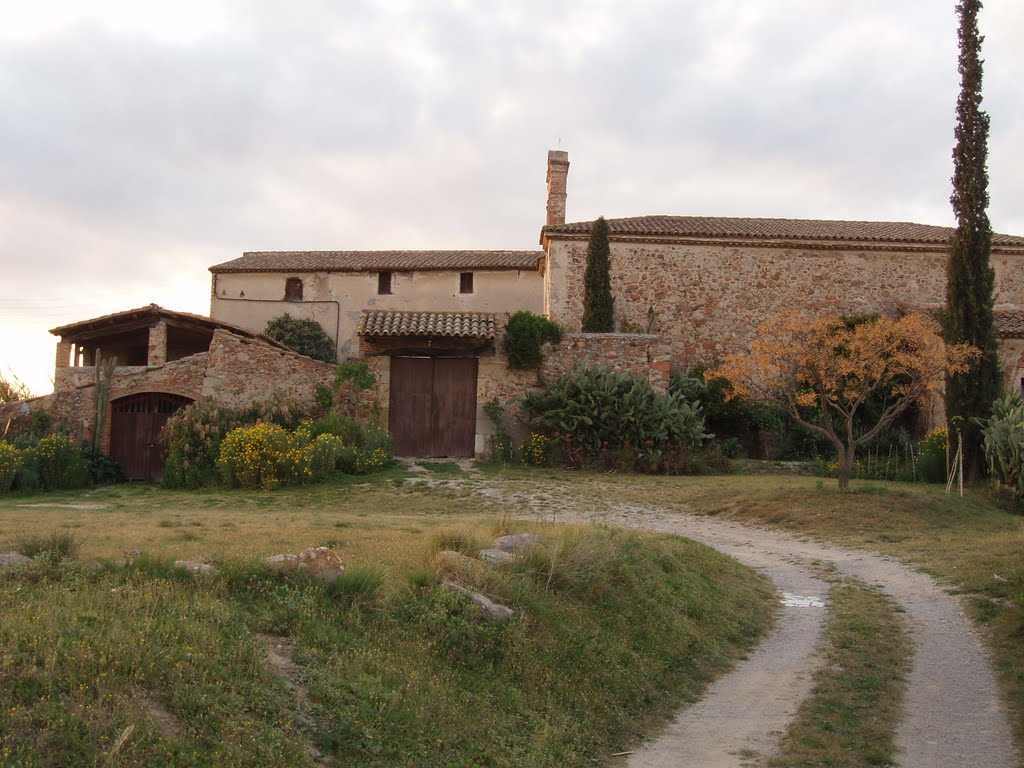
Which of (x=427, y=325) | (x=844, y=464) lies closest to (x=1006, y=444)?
(x=844, y=464)

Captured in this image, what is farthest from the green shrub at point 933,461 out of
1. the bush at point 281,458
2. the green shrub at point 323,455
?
the green shrub at point 323,455

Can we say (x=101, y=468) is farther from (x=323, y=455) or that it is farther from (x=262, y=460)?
(x=323, y=455)

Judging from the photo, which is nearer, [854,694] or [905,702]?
[905,702]

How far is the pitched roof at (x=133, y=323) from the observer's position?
75.9ft

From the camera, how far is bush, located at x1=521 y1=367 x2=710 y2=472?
19719 millimetres

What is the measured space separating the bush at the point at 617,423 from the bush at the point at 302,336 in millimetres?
13119

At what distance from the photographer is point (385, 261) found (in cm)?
3316

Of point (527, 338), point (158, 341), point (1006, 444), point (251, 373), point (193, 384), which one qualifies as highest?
point (527, 338)

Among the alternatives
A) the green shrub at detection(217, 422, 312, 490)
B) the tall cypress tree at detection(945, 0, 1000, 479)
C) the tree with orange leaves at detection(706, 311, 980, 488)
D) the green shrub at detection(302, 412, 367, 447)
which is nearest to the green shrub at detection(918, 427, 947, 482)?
the tall cypress tree at detection(945, 0, 1000, 479)

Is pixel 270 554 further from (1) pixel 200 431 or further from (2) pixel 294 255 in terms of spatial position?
(2) pixel 294 255

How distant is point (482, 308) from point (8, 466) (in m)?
18.5

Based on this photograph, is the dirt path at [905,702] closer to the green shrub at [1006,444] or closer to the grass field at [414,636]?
the grass field at [414,636]

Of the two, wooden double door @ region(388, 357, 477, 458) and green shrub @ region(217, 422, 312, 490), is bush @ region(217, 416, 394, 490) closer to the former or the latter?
green shrub @ region(217, 422, 312, 490)

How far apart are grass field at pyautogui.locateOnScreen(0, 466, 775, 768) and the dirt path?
300 millimetres
